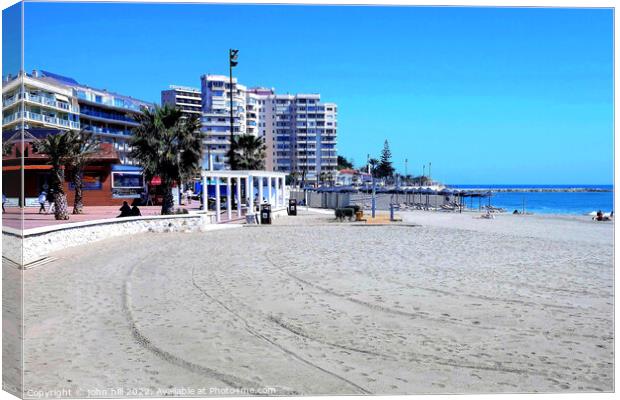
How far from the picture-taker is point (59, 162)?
37.1 ft

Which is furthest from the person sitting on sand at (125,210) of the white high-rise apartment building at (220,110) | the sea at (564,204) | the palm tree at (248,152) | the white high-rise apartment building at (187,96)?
the white high-rise apartment building at (187,96)

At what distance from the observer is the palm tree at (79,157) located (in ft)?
39.1

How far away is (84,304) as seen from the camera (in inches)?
277

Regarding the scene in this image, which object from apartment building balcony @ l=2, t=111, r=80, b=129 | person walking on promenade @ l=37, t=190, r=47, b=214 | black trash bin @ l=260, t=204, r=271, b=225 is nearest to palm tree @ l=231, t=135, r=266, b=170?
black trash bin @ l=260, t=204, r=271, b=225

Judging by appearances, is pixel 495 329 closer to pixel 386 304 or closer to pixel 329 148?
pixel 386 304

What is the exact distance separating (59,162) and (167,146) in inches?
262

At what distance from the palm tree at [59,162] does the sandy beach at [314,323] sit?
919mm

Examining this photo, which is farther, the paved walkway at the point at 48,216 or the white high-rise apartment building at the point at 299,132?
the white high-rise apartment building at the point at 299,132

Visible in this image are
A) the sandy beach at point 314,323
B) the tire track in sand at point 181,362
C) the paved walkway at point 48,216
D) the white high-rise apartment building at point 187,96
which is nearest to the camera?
the tire track in sand at point 181,362

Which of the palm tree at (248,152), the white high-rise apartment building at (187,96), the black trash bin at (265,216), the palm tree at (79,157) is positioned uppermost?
the white high-rise apartment building at (187,96)

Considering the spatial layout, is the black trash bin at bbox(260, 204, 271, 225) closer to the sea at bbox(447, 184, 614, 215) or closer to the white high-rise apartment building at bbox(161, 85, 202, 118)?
the sea at bbox(447, 184, 614, 215)

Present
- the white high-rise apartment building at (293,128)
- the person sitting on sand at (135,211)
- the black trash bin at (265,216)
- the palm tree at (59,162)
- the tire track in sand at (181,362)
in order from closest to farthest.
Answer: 1. the tire track in sand at (181,362)
2. the palm tree at (59,162)
3. the person sitting on sand at (135,211)
4. the black trash bin at (265,216)
5. the white high-rise apartment building at (293,128)

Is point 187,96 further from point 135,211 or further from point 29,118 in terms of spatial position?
point 29,118

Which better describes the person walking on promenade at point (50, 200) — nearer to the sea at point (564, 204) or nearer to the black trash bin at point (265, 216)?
the black trash bin at point (265, 216)
